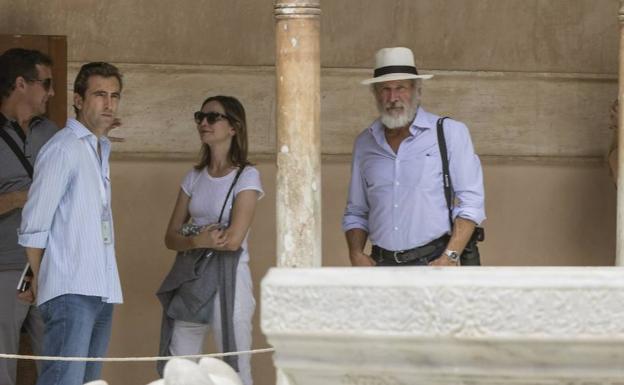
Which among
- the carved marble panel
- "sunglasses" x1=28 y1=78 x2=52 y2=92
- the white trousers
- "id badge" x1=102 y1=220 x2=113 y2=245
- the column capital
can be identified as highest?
the column capital

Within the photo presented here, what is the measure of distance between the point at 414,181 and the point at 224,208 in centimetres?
91

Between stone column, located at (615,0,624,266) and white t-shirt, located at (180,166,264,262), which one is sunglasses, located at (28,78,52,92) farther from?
stone column, located at (615,0,624,266)

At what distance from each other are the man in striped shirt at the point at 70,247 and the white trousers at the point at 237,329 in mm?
936

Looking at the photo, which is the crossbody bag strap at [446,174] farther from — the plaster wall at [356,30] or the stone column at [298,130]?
the plaster wall at [356,30]

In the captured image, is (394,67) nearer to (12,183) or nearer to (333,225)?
(333,225)

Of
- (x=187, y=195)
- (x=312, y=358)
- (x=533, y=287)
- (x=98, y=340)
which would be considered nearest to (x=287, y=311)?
(x=312, y=358)

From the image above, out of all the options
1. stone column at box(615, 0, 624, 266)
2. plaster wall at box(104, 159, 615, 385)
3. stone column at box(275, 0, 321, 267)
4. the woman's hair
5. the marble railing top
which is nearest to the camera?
the marble railing top

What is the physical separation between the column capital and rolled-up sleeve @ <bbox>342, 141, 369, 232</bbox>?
76cm

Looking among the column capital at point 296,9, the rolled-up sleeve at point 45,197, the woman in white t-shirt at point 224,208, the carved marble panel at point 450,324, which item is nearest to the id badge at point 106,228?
the rolled-up sleeve at point 45,197

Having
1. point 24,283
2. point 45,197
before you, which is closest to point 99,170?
point 45,197

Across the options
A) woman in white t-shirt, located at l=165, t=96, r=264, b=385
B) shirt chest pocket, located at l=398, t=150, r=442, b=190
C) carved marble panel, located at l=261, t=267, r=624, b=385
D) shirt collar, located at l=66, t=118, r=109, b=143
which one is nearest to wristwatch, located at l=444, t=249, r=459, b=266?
shirt chest pocket, located at l=398, t=150, r=442, b=190

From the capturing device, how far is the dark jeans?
6637 millimetres

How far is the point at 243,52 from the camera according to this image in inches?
358

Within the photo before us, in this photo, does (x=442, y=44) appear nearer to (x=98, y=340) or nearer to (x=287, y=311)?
(x=98, y=340)
